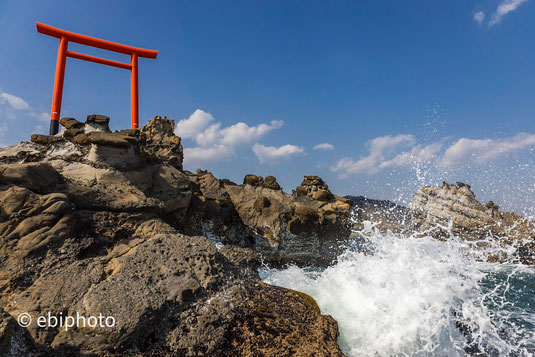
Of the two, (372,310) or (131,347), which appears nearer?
(131,347)

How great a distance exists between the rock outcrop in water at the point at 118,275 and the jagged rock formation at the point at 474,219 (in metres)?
28.5

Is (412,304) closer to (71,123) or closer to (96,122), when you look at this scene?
(96,122)

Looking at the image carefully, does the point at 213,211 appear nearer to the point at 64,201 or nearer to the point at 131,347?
the point at 64,201

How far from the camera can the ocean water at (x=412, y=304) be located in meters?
4.78

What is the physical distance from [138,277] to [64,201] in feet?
6.27

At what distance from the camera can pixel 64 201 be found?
4.27 metres

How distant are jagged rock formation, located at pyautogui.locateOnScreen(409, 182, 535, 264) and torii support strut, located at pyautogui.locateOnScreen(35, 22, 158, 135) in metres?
27.6

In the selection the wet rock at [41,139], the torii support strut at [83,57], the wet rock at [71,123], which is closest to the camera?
the wet rock at [41,139]

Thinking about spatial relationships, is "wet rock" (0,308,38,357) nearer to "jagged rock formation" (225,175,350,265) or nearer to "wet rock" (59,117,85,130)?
"wet rock" (59,117,85,130)

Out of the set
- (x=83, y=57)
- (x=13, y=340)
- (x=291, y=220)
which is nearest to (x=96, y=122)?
(x=13, y=340)

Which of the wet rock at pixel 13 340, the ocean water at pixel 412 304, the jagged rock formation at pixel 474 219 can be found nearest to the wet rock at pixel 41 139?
the wet rock at pixel 13 340

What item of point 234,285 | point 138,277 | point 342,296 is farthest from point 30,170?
point 342,296

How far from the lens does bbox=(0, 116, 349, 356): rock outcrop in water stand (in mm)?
2980

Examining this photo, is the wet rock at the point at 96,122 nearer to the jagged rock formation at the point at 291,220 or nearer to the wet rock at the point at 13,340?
the wet rock at the point at 13,340
